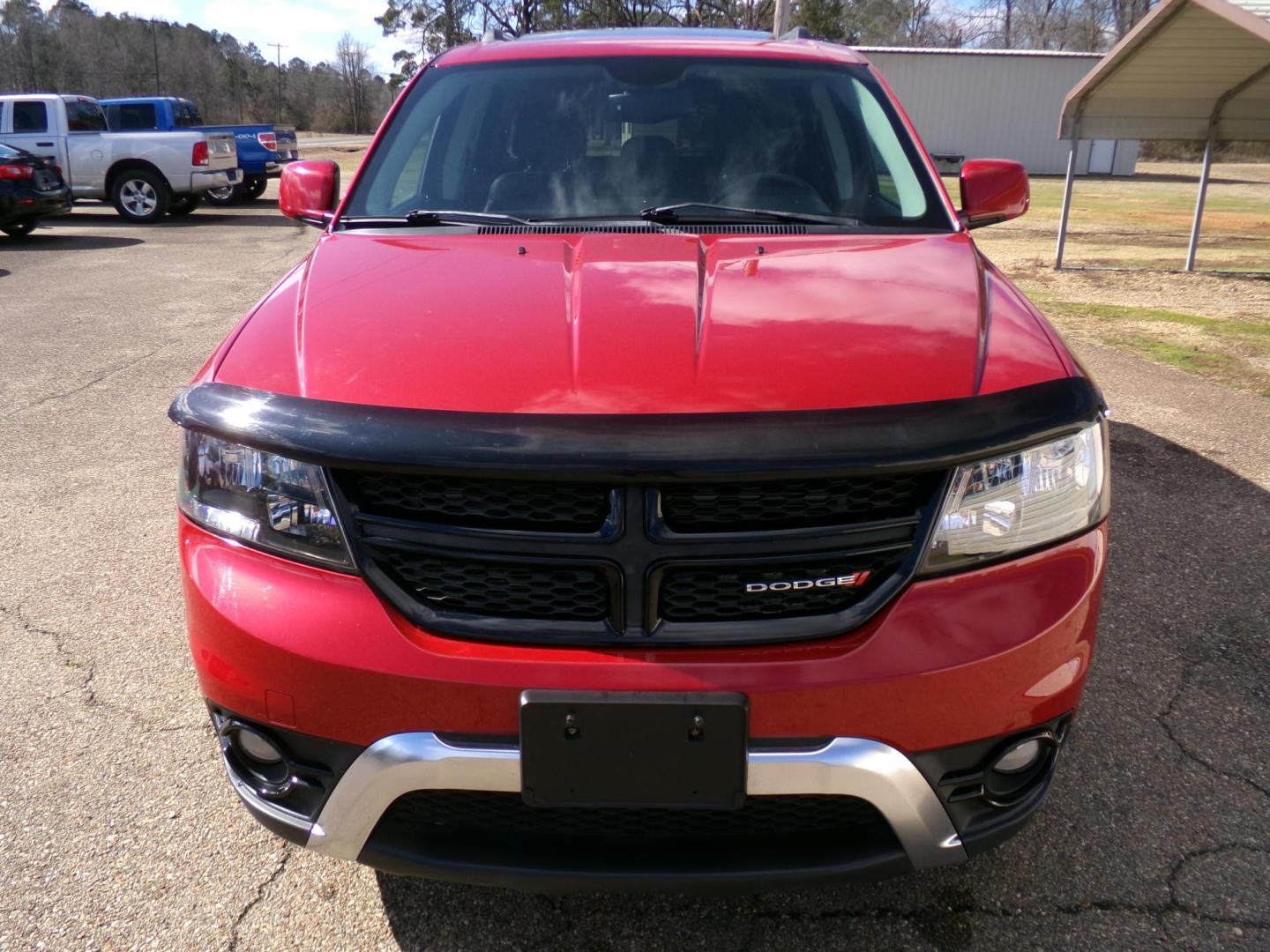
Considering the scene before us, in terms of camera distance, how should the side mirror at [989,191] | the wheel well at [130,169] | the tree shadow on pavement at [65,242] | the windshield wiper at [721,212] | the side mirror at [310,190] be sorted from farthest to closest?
the wheel well at [130,169] < the tree shadow on pavement at [65,242] < the side mirror at [310,190] < the side mirror at [989,191] < the windshield wiper at [721,212]

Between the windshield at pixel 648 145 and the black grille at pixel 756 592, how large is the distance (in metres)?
1.30

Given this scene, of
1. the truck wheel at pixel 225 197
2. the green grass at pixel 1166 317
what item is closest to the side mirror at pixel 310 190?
the green grass at pixel 1166 317

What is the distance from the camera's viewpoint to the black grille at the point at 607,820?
167 cm

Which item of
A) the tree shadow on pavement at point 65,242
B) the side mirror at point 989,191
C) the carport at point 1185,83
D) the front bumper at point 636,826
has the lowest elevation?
the tree shadow on pavement at point 65,242

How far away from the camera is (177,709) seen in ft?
9.03

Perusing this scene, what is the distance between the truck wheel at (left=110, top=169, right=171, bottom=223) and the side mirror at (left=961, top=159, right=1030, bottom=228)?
1559 cm

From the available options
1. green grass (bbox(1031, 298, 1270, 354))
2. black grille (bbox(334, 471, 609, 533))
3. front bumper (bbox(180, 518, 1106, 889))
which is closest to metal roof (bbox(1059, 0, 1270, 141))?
green grass (bbox(1031, 298, 1270, 354))

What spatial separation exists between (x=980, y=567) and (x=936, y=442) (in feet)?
0.81

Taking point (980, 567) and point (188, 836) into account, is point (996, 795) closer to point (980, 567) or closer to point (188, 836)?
point (980, 567)

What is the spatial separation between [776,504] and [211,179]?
16.5m

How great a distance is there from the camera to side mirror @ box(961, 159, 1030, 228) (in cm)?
308

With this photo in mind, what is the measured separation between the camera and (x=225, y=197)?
60.9ft

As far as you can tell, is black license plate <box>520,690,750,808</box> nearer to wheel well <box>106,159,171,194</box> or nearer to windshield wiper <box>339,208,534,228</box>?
windshield wiper <box>339,208,534,228</box>

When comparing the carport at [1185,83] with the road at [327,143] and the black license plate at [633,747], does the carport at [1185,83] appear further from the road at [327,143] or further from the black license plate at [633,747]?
the road at [327,143]
